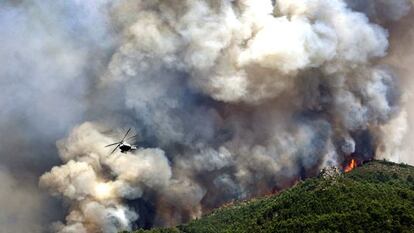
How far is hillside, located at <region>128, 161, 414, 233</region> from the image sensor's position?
268 ft

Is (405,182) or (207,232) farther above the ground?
(405,182)

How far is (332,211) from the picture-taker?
86.6m

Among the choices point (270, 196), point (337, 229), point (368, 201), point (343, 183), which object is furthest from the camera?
point (270, 196)

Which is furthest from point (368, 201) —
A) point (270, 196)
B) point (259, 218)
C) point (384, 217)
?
point (270, 196)

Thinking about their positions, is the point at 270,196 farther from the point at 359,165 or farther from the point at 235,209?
the point at 359,165

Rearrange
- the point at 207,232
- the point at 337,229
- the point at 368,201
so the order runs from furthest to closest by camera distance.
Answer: the point at 207,232 → the point at 368,201 → the point at 337,229

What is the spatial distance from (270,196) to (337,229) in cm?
3986

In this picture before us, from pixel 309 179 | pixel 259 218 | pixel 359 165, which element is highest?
pixel 359 165

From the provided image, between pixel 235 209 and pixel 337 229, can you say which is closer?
pixel 337 229

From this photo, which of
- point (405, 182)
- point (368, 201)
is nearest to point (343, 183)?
point (368, 201)

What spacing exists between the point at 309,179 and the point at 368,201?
82.7 feet

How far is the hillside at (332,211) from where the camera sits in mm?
81625

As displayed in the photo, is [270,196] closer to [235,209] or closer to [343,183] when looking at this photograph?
[235,209]

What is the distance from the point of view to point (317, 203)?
9044 centimetres
